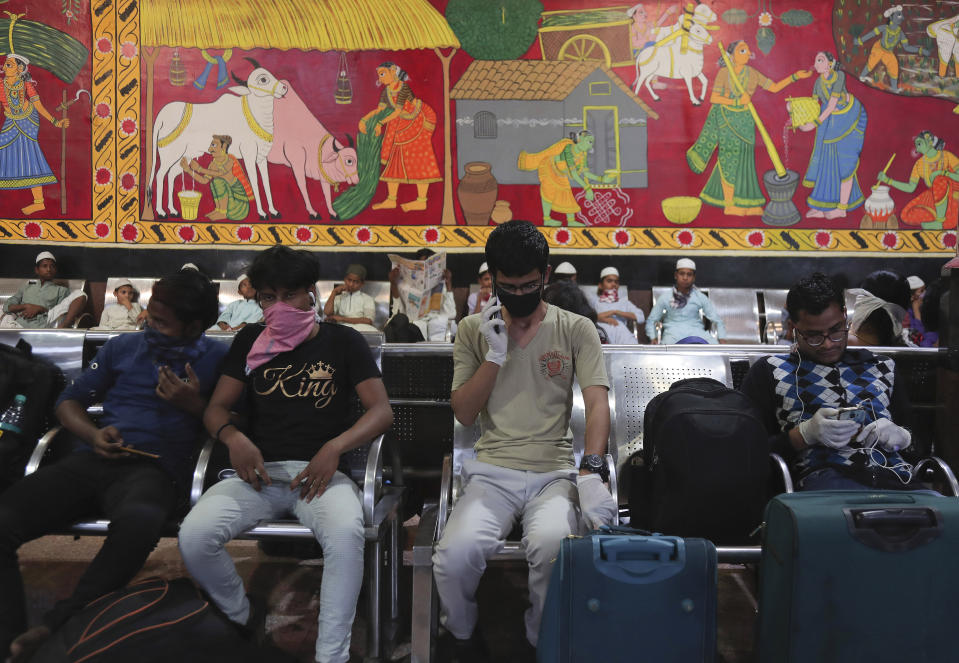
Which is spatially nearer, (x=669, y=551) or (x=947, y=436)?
(x=669, y=551)

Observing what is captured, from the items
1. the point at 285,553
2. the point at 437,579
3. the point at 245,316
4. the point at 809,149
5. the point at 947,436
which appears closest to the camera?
the point at 437,579

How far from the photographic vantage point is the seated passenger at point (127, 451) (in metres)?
1.89

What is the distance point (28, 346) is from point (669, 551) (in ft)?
8.05

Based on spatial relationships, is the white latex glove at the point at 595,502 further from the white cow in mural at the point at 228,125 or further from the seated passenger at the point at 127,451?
the white cow in mural at the point at 228,125

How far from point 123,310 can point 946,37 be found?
9.68 metres

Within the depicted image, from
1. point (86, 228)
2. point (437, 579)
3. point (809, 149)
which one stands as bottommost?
point (437, 579)

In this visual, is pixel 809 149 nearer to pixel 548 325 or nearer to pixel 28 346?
pixel 548 325

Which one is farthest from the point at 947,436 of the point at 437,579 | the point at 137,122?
the point at 137,122

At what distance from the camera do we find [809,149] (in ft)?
24.4

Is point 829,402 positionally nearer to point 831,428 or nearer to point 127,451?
point 831,428

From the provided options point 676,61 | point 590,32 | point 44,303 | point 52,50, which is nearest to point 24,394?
point 44,303

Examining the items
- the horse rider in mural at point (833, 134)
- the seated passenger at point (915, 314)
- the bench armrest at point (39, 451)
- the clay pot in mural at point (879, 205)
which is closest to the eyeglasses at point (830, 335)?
the bench armrest at point (39, 451)

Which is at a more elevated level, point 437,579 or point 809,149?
point 809,149

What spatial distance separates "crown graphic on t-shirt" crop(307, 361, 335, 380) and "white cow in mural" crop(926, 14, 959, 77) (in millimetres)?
8302
